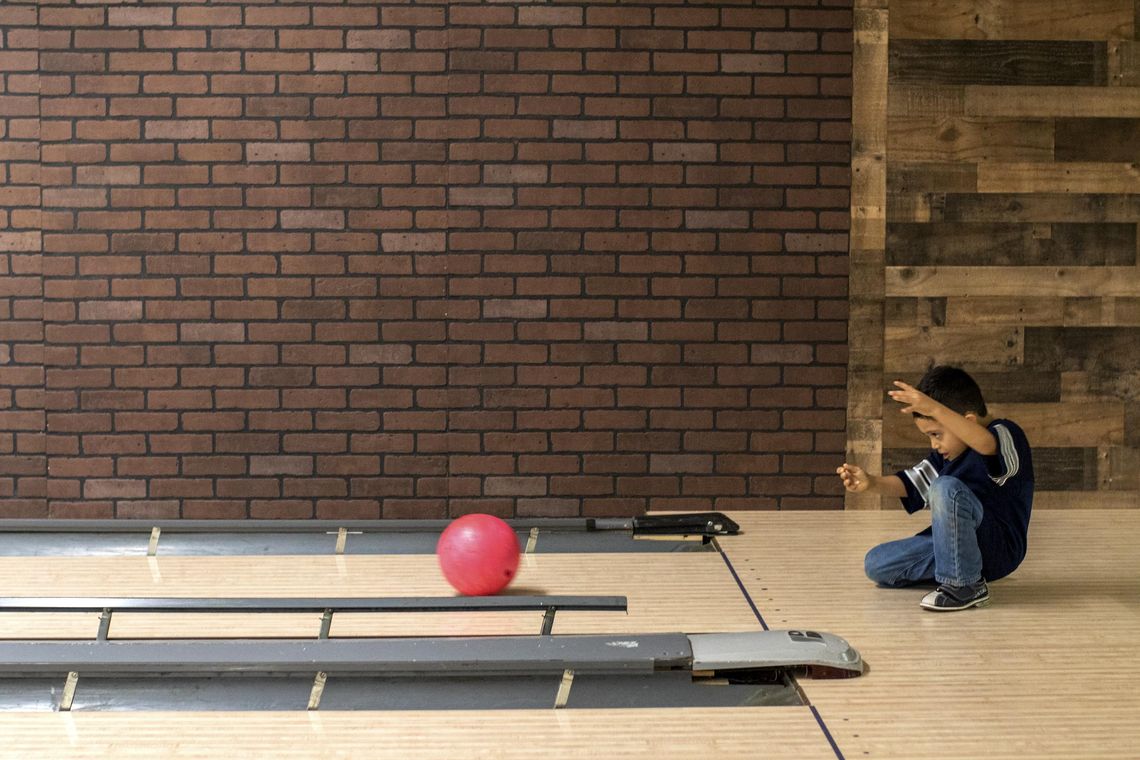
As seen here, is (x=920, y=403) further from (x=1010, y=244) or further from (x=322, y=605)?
(x=1010, y=244)

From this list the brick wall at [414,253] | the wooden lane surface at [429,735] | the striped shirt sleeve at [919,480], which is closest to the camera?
the wooden lane surface at [429,735]

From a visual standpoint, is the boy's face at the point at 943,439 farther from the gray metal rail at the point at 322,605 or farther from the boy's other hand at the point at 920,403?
the gray metal rail at the point at 322,605

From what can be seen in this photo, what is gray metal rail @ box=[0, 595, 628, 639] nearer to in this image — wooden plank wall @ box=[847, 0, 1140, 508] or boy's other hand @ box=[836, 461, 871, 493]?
boy's other hand @ box=[836, 461, 871, 493]

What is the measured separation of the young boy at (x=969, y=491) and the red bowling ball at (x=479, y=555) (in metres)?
1.06

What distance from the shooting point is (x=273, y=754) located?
260cm

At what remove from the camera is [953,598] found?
365 centimetres

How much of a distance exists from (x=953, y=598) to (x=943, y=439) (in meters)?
0.49

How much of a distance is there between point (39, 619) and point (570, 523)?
191cm

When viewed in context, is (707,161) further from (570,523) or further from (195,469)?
(195,469)

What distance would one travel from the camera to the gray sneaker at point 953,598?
143 inches

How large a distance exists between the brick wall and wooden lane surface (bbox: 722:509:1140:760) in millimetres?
928

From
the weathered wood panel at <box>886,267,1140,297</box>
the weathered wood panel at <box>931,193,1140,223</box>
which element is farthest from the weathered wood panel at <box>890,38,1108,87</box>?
the weathered wood panel at <box>886,267,1140,297</box>

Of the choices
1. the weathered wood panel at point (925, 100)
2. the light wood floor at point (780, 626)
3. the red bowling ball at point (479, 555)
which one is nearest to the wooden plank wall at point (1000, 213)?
the weathered wood panel at point (925, 100)

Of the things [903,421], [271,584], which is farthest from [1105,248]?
[271,584]
